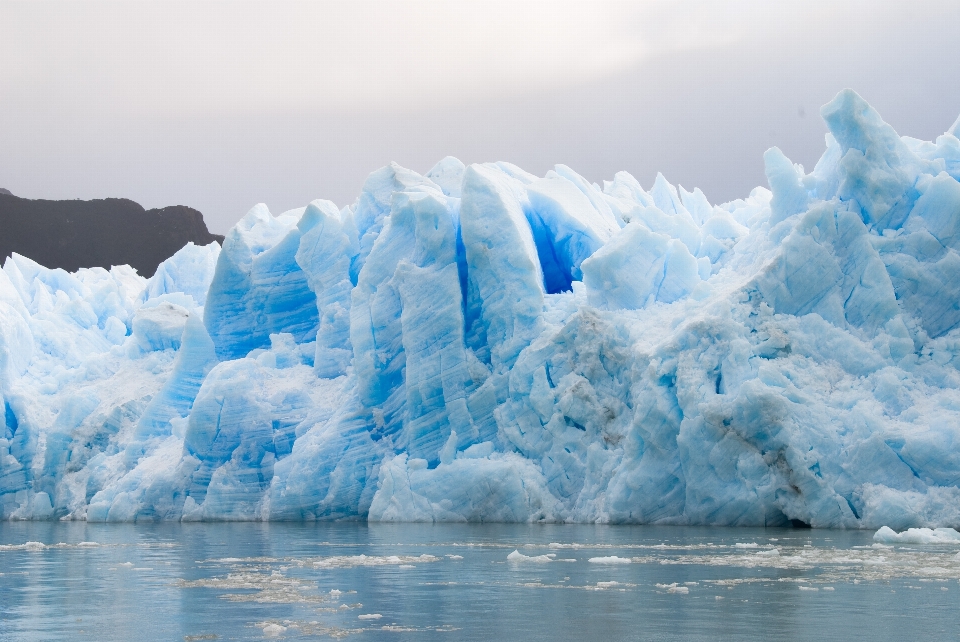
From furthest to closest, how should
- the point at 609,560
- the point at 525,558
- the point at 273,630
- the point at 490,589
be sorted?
1. the point at 525,558
2. the point at 609,560
3. the point at 490,589
4. the point at 273,630

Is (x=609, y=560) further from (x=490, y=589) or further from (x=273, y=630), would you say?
(x=273, y=630)

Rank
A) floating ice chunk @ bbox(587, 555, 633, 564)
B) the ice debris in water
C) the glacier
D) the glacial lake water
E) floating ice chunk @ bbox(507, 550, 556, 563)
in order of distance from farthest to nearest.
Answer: the glacier
the ice debris in water
floating ice chunk @ bbox(507, 550, 556, 563)
floating ice chunk @ bbox(587, 555, 633, 564)
the glacial lake water

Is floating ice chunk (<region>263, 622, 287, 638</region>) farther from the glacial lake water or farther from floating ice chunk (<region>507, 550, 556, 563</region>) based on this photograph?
floating ice chunk (<region>507, 550, 556, 563</region>)

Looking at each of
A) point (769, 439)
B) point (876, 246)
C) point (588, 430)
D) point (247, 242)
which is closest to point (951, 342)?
point (876, 246)

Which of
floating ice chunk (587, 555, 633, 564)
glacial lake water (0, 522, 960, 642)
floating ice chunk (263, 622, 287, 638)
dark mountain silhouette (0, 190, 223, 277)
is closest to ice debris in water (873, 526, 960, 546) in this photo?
glacial lake water (0, 522, 960, 642)

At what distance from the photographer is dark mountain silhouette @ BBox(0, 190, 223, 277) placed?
6850cm

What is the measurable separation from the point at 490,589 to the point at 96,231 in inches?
2542

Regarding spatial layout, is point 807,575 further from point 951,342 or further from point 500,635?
point 951,342

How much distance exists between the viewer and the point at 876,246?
759 inches

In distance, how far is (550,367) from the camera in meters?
20.7

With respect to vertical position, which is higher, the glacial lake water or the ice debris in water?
the ice debris in water

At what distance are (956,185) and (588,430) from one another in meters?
7.03

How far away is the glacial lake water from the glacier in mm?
2378

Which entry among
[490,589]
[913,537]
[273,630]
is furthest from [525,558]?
[273,630]
